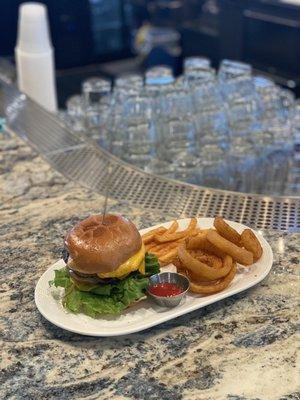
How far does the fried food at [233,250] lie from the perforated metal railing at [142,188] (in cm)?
29

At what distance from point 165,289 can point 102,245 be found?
16 cm

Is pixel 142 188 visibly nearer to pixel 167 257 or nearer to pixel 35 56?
pixel 167 257

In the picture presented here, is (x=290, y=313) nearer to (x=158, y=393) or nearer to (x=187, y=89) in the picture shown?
(x=158, y=393)

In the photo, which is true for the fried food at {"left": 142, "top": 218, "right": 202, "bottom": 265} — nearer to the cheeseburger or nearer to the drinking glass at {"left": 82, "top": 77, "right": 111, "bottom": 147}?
the cheeseburger

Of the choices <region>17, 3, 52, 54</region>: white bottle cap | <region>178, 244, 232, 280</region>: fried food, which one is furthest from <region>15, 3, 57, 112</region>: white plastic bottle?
<region>178, 244, 232, 280</region>: fried food

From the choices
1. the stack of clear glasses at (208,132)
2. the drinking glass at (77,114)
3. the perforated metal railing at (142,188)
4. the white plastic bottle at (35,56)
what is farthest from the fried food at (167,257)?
the white plastic bottle at (35,56)

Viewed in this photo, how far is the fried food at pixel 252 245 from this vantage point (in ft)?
4.30

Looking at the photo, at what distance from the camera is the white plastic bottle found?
254 centimetres

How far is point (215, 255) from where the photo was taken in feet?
4.28

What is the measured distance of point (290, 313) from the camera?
1225 millimetres

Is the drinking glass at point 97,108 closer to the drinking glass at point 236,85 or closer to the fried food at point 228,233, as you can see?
the drinking glass at point 236,85

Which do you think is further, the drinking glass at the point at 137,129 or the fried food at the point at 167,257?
the drinking glass at the point at 137,129

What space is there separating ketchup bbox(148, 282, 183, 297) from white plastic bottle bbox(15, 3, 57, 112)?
1633 millimetres

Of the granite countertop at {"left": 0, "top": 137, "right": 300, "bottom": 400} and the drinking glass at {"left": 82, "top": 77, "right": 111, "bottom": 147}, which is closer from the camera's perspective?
the granite countertop at {"left": 0, "top": 137, "right": 300, "bottom": 400}
